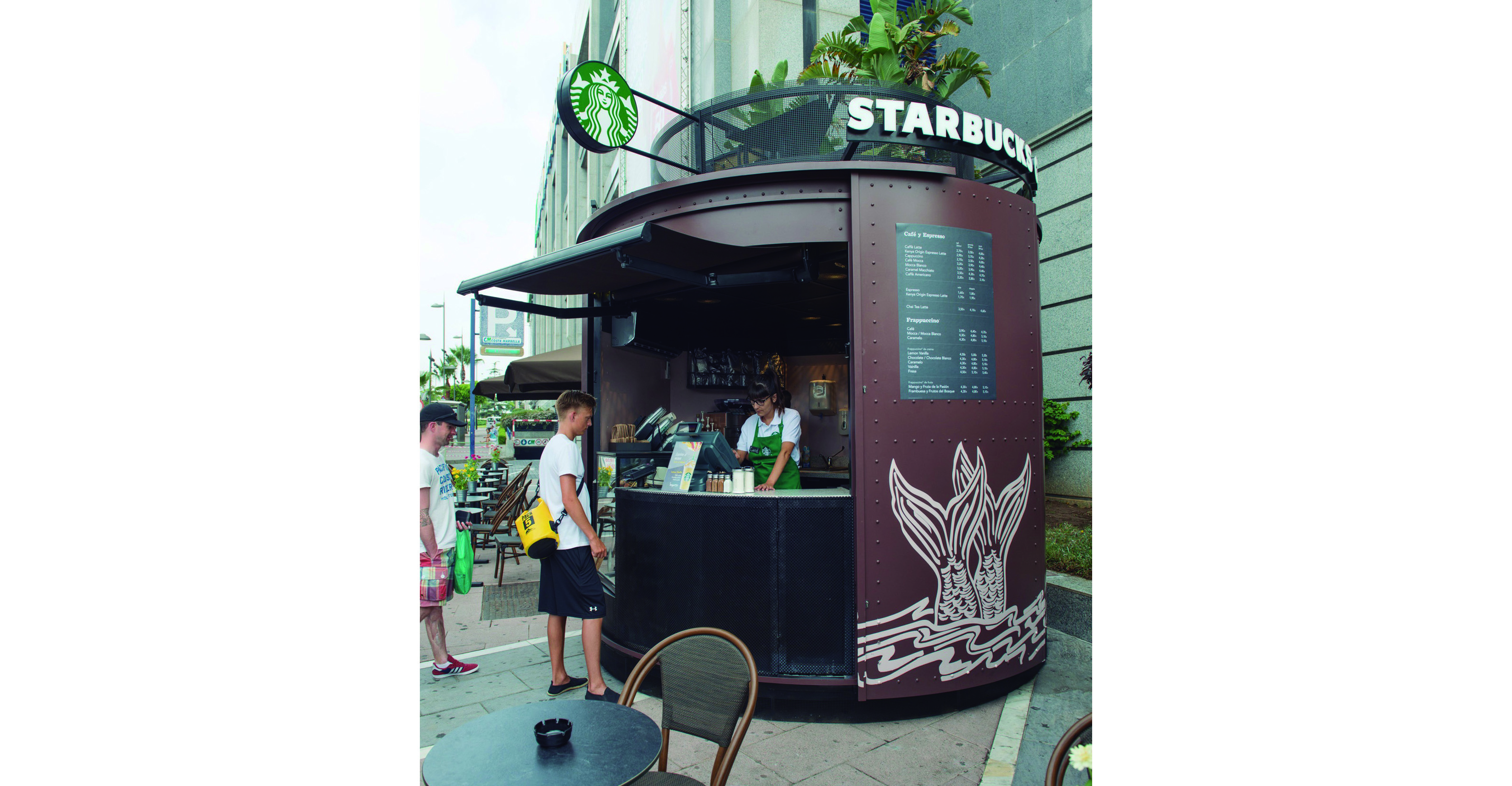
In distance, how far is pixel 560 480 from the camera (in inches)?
178

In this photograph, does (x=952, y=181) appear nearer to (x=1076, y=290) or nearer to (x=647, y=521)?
(x=647, y=521)

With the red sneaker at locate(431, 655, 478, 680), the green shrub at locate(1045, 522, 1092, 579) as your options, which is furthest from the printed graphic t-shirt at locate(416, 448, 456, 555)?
the green shrub at locate(1045, 522, 1092, 579)

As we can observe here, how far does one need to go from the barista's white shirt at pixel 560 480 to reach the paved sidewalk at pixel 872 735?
0.97 meters

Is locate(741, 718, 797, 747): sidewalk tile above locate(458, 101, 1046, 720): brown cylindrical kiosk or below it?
below

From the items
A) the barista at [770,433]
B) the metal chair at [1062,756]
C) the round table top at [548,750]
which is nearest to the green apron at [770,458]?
the barista at [770,433]

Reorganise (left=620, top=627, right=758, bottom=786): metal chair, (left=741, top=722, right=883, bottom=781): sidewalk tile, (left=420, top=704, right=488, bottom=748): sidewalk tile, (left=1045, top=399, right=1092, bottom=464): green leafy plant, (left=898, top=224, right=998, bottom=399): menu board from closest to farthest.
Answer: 1. (left=620, top=627, right=758, bottom=786): metal chair
2. (left=741, top=722, right=883, bottom=781): sidewalk tile
3. (left=420, top=704, right=488, bottom=748): sidewalk tile
4. (left=898, top=224, right=998, bottom=399): menu board
5. (left=1045, top=399, right=1092, bottom=464): green leafy plant

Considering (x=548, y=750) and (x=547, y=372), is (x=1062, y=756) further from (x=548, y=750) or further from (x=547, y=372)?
(x=547, y=372)

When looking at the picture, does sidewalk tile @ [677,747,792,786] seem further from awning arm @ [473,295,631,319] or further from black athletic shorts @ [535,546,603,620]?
awning arm @ [473,295,631,319]

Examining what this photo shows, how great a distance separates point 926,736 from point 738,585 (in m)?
1.35

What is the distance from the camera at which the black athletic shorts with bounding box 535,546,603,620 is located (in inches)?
180

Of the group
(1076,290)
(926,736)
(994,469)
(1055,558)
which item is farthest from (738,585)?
(1076,290)

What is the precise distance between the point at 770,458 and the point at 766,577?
156 centimetres

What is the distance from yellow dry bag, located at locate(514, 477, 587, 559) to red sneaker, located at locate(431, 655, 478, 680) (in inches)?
54.3

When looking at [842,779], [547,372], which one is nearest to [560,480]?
[842,779]
